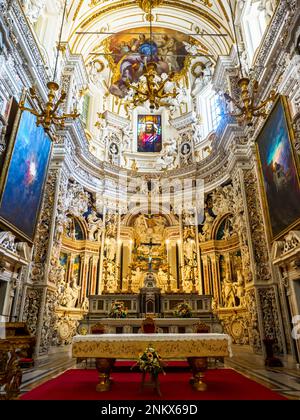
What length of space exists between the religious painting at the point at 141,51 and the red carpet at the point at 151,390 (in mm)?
16929

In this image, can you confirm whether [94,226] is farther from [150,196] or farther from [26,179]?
[26,179]

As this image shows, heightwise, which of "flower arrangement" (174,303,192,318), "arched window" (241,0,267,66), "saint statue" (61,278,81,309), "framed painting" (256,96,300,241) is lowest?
"flower arrangement" (174,303,192,318)

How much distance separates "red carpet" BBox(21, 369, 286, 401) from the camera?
178 inches

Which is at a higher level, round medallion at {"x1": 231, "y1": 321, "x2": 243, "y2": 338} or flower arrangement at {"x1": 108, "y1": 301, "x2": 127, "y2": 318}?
flower arrangement at {"x1": 108, "y1": 301, "x2": 127, "y2": 318}

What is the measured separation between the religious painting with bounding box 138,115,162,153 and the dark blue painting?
32.7ft

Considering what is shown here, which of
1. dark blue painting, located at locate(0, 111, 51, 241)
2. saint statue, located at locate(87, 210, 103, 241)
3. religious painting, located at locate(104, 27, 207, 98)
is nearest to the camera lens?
dark blue painting, located at locate(0, 111, 51, 241)

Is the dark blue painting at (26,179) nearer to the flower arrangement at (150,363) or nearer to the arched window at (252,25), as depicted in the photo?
the flower arrangement at (150,363)

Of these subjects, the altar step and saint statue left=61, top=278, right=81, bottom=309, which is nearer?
the altar step

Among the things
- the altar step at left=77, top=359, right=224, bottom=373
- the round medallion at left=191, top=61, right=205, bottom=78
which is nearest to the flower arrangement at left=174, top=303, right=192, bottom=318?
the altar step at left=77, top=359, right=224, bottom=373

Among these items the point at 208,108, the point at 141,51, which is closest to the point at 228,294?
the point at 208,108

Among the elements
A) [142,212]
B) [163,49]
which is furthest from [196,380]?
[163,49]

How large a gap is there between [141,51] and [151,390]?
19.4 meters

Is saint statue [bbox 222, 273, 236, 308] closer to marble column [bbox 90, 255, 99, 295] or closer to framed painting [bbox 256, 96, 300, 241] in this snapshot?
framed painting [bbox 256, 96, 300, 241]
